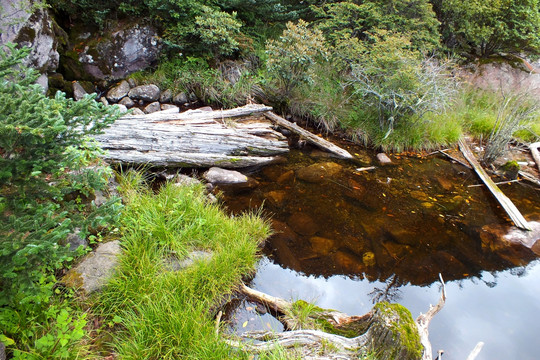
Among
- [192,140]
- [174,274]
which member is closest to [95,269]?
[174,274]

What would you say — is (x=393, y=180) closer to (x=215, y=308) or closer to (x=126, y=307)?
(x=215, y=308)

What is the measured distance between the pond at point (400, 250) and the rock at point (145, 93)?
4.78 meters

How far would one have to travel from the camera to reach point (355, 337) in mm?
2764

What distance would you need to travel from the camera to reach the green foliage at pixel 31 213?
198cm

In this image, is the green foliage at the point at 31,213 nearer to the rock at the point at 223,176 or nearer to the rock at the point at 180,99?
the rock at the point at 223,176

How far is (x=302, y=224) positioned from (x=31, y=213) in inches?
143

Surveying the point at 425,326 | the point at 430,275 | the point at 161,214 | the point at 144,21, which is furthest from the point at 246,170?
the point at 144,21

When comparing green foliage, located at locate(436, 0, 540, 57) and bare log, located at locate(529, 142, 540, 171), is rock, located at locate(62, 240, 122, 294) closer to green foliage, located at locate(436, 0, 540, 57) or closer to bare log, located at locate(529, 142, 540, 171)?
bare log, located at locate(529, 142, 540, 171)

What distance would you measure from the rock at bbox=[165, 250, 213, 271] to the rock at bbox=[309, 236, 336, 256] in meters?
1.73

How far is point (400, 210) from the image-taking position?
584cm

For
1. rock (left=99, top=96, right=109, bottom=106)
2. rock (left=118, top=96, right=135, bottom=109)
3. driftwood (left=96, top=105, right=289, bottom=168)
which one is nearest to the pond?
driftwood (left=96, top=105, right=289, bottom=168)

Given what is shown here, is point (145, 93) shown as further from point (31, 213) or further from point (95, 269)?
point (31, 213)

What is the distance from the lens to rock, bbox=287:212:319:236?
193 inches

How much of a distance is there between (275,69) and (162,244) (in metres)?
6.05
